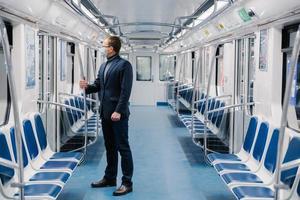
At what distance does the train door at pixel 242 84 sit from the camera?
5.86 metres

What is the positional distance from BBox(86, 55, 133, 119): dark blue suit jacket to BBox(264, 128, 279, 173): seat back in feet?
5.18

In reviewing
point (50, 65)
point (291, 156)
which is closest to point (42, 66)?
point (50, 65)

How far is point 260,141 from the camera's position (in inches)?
186

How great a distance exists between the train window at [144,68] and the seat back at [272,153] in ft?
50.4

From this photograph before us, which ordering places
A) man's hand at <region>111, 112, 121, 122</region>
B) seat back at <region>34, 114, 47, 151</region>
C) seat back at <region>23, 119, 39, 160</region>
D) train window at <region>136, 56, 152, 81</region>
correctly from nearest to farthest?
seat back at <region>23, 119, 39, 160</region> < man's hand at <region>111, 112, 121, 122</region> < seat back at <region>34, 114, 47, 151</region> < train window at <region>136, 56, 152, 81</region>

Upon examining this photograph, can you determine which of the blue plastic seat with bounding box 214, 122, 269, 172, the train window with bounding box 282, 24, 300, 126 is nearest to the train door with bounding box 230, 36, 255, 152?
the train window with bounding box 282, 24, 300, 126

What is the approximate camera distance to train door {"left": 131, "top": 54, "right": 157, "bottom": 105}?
63.8ft

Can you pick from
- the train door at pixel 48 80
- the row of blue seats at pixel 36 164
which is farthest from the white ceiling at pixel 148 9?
the row of blue seats at pixel 36 164

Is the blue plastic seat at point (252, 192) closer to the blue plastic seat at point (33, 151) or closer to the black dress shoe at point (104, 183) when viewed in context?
the blue plastic seat at point (33, 151)

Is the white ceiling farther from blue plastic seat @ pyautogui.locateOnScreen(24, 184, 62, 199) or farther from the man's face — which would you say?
blue plastic seat @ pyautogui.locateOnScreen(24, 184, 62, 199)

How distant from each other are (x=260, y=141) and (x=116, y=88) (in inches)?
65.3

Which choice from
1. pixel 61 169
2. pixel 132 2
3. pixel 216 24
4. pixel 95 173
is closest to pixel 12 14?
pixel 61 169

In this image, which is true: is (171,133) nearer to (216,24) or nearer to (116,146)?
(216,24)

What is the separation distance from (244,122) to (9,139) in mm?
3089
